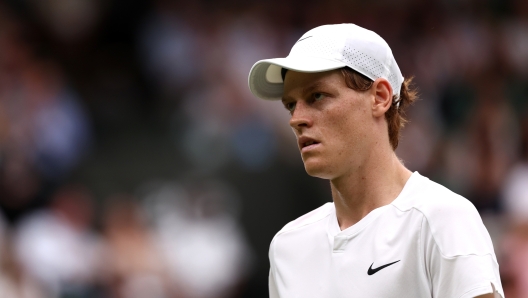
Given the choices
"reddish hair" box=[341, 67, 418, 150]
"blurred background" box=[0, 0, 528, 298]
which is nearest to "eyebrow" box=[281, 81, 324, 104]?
"reddish hair" box=[341, 67, 418, 150]

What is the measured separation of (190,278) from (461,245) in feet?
19.6

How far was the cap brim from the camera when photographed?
3.17 metres

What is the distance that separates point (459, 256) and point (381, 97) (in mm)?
743

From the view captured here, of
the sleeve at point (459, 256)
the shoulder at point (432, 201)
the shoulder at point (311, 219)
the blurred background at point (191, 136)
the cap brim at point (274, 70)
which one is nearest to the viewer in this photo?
the sleeve at point (459, 256)

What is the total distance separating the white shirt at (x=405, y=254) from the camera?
9.30ft

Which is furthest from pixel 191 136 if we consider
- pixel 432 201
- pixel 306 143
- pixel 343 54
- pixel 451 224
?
pixel 451 224

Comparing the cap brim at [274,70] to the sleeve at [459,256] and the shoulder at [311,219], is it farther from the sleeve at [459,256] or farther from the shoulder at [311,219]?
the sleeve at [459,256]

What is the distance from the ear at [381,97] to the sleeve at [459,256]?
509mm

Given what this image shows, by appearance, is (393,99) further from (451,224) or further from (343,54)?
(451,224)

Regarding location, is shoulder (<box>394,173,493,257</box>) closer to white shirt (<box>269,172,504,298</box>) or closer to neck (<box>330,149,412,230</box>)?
white shirt (<box>269,172,504,298</box>)

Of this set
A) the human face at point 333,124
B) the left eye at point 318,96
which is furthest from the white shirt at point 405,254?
the left eye at point 318,96

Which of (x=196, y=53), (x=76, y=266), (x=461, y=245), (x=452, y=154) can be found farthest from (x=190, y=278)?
(x=461, y=245)

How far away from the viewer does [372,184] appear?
3.28 m

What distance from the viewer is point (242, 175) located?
9.27 meters
